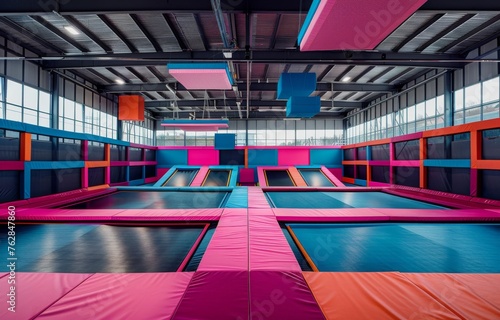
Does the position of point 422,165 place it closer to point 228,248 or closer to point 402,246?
point 402,246

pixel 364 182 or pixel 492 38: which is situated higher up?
pixel 492 38

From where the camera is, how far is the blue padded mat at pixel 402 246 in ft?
8.18

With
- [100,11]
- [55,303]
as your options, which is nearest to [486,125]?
[55,303]

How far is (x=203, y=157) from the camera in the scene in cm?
1331

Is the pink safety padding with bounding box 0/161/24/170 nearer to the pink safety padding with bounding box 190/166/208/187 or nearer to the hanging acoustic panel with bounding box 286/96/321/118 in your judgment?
the pink safety padding with bounding box 190/166/208/187

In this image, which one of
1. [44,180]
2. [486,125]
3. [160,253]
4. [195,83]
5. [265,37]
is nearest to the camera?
[160,253]

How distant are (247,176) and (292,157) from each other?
282cm

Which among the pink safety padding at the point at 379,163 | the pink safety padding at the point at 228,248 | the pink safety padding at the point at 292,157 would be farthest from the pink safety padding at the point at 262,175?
the pink safety padding at the point at 228,248

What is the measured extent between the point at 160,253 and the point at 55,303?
3.91 ft

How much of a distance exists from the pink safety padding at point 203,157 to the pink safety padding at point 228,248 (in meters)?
9.48

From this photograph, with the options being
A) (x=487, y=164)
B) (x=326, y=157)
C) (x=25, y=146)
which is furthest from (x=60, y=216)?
(x=326, y=157)

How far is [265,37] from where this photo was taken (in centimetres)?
848

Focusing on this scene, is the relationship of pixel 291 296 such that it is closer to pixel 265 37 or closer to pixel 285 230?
pixel 285 230

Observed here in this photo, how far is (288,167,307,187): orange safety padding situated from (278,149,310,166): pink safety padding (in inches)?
66.4
